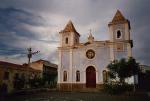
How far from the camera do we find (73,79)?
32062mm

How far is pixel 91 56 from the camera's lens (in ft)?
105

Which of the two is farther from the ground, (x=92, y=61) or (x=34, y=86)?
(x=92, y=61)

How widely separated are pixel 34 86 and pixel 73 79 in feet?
35.2

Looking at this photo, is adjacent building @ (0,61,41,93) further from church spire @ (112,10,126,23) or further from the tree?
church spire @ (112,10,126,23)

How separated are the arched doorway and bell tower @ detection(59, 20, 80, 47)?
5.85 m

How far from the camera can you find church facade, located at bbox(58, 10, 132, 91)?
30.0 m

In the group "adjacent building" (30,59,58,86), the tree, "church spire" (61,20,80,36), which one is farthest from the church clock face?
"adjacent building" (30,59,58,86)

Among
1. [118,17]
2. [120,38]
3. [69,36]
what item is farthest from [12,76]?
[118,17]

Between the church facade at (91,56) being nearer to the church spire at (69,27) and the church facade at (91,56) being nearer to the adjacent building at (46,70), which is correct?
the church spire at (69,27)

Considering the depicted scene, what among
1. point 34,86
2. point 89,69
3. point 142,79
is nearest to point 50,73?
point 34,86

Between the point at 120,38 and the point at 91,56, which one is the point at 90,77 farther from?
the point at 120,38

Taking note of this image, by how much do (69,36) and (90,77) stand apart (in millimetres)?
8813

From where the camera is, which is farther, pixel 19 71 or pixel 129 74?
pixel 19 71

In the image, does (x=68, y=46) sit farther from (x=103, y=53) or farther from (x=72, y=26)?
(x=103, y=53)
